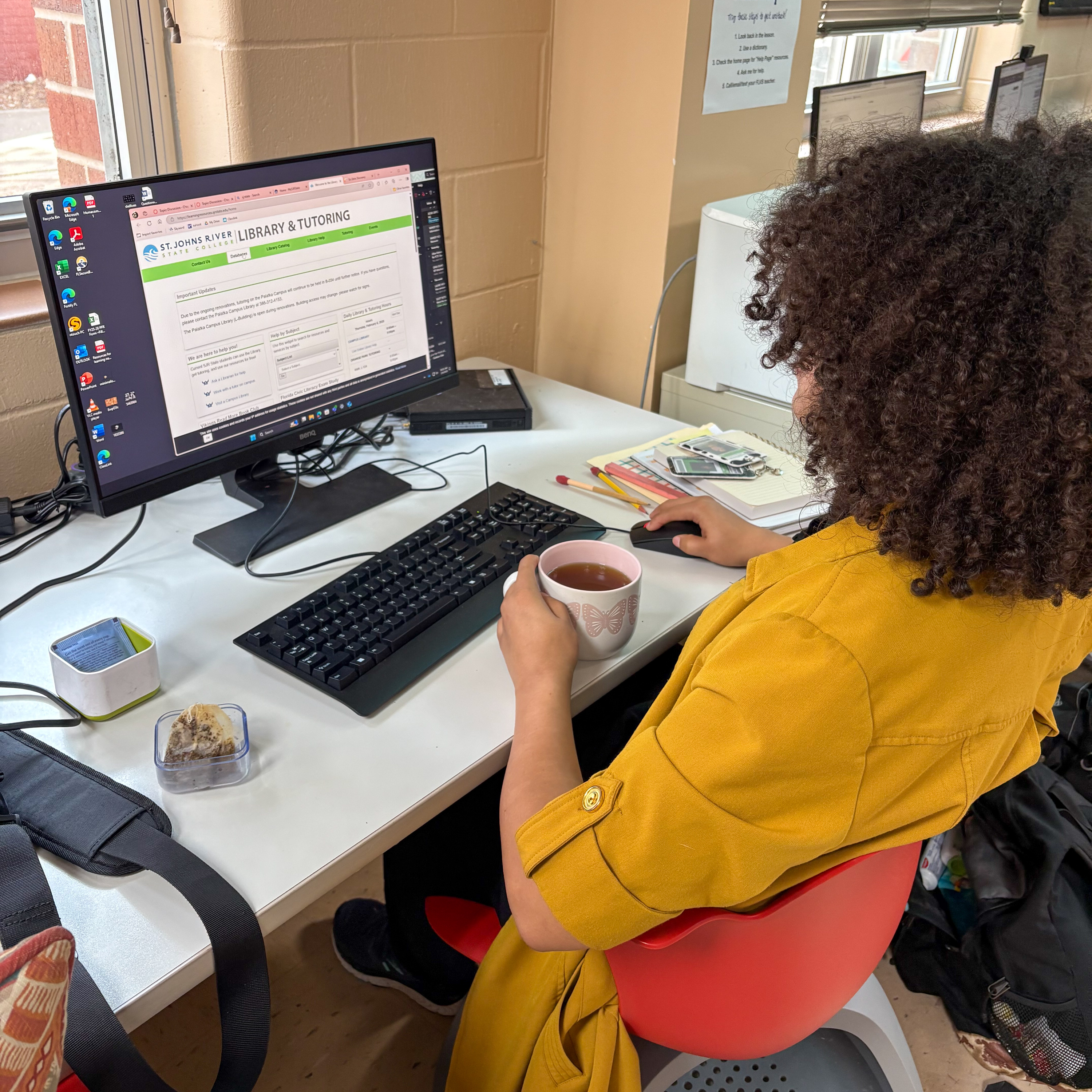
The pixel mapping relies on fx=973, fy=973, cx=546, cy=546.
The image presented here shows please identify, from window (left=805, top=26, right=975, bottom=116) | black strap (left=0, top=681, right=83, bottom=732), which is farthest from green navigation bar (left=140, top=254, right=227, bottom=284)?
window (left=805, top=26, right=975, bottom=116)

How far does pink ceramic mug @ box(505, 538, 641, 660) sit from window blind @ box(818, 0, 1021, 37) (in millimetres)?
1419

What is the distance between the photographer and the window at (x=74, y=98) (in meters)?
1.30

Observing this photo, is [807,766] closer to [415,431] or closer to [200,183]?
[200,183]

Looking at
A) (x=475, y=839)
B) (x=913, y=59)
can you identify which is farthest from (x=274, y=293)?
(x=913, y=59)

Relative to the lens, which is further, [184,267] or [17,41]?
[17,41]

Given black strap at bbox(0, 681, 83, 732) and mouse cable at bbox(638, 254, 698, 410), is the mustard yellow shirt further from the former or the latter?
mouse cable at bbox(638, 254, 698, 410)

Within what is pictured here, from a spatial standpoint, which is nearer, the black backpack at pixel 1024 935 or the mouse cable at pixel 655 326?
the black backpack at pixel 1024 935

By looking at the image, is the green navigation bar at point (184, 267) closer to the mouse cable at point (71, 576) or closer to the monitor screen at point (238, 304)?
the monitor screen at point (238, 304)

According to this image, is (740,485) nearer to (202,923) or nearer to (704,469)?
(704,469)

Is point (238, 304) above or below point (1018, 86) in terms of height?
below

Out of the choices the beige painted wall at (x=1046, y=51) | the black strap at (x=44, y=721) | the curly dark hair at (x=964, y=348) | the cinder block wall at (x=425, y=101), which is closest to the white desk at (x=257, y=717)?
the black strap at (x=44, y=721)

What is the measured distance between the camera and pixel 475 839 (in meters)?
1.22

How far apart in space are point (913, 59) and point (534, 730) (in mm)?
2727

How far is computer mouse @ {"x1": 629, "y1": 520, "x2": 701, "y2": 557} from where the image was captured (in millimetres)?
1209
